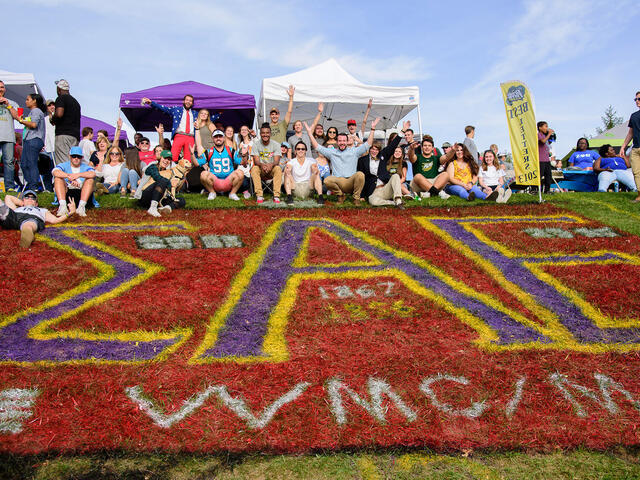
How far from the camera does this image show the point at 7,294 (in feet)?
21.6

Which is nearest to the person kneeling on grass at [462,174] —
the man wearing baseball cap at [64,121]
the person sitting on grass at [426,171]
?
the person sitting on grass at [426,171]

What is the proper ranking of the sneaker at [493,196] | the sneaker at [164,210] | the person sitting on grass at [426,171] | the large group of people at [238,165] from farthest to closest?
1. the person sitting on grass at [426,171]
2. the sneaker at [493,196]
3. the large group of people at [238,165]
4. the sneaker at [164,210]

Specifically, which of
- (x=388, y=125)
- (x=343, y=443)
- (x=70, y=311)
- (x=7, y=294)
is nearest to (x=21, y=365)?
(x=70, y=311)

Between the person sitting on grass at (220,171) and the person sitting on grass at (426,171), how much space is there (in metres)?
4.78

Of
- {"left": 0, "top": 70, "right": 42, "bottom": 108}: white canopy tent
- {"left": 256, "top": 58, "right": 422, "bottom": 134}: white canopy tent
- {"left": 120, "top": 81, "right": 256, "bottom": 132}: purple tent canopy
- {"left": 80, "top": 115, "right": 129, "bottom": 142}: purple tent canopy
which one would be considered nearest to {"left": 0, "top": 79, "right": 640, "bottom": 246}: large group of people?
{"left": 120, "top": 81, "right": 256, "bottom": 132}: purple tent canopy

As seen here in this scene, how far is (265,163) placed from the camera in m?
11.8

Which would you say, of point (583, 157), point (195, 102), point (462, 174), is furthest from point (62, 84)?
point (583, 157)

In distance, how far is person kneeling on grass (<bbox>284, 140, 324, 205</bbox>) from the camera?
11.9m

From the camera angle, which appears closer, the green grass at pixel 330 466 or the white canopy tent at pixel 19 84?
the green grass at pixel 330 466

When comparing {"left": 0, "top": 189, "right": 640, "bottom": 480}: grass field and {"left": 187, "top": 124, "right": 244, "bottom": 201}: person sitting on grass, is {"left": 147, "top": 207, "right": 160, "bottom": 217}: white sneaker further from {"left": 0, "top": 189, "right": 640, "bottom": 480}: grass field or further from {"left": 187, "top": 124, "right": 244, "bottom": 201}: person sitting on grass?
{"left": 0, "top": 189, "right": 640, "bottom": 480}: grass field

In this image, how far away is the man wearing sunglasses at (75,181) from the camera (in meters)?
9.94

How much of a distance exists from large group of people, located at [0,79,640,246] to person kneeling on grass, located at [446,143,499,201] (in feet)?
0.09

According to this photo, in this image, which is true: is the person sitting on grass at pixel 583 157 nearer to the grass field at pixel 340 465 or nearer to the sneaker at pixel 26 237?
the grass field at pixel 340 465

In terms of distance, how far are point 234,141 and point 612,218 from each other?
9587 mm
